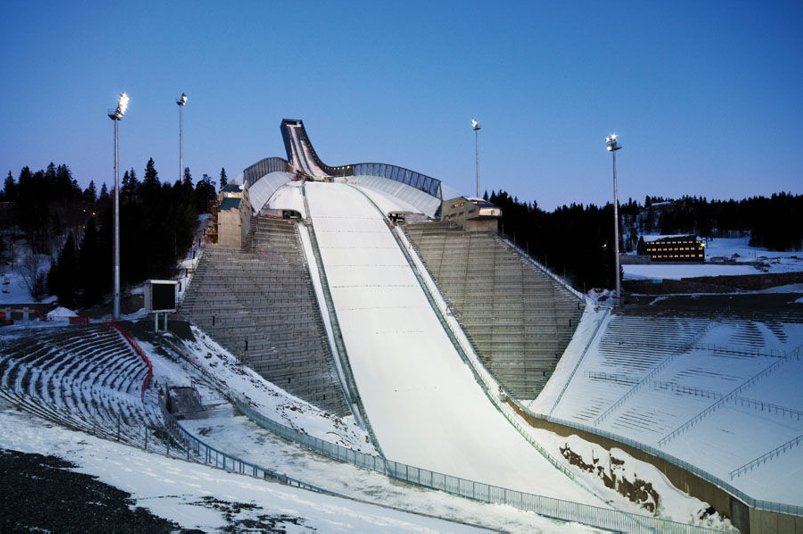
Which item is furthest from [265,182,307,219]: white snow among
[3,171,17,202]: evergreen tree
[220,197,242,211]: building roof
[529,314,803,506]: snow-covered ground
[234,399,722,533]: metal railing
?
[3,171,17,202]: evergreen tree

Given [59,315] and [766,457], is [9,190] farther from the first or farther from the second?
[766,457]

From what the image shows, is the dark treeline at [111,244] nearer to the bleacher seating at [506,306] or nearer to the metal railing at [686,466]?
the bleacher seating at [506,306]

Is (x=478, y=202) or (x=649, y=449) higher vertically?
(x=478, y=202)

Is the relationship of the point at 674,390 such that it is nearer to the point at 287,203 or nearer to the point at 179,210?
the point at 179,210

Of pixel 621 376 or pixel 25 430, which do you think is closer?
pixel 25 430

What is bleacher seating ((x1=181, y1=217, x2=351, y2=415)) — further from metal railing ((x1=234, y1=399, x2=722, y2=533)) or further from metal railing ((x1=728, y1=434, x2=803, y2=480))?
metal railing ((x1=728, y1=434, x2=803, y2=480))

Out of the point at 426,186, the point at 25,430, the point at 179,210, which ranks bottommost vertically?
the point at 25,430

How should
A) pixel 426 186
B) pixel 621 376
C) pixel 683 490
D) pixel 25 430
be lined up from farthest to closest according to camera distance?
pixel 426 186
pixel 621 376
pixel 683 490
pixel 25 430

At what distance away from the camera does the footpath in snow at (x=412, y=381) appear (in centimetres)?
1631

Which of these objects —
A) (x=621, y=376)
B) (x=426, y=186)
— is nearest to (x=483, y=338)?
(x=621, y=376)

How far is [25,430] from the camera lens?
906cm

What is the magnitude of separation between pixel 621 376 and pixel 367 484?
13665 mm

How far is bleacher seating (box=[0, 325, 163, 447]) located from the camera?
Result: 10.9 metres

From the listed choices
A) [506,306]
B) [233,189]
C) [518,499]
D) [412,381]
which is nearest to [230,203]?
[233,189]
